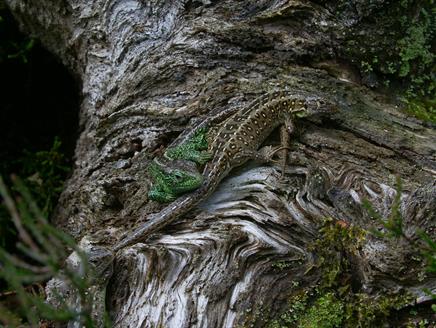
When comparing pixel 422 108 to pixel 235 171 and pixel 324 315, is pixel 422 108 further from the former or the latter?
pixel 324 315

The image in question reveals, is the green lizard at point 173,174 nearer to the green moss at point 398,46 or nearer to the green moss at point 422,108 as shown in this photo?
the green moss at point 398,46

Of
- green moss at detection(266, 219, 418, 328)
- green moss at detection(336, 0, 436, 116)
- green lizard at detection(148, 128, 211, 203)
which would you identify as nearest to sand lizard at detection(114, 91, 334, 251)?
green lizard at detection(148, 128, 211, 203)

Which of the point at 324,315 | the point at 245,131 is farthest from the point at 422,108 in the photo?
the point at 324,315

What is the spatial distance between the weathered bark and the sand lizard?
94mm

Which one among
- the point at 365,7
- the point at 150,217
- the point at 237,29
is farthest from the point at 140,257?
the point at 365,7

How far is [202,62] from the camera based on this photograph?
447cm

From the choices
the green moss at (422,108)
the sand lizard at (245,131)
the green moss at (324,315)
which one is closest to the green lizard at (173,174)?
the sand lizard at (245,131)

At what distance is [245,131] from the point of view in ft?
13.9

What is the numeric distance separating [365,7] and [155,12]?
64.3 inches

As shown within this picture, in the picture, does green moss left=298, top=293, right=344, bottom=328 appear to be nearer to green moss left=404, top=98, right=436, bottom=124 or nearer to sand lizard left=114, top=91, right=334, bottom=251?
sand lizard left=114, top=91, right=334, bottom=251

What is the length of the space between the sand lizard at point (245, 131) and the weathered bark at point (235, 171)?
0.09 meters

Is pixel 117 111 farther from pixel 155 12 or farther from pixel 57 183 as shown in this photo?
pixel 57 183

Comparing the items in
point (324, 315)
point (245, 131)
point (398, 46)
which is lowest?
point (324, 315)

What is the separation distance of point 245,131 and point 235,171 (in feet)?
1.07
